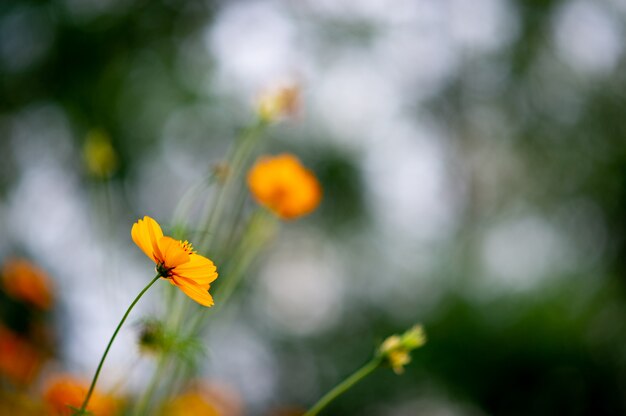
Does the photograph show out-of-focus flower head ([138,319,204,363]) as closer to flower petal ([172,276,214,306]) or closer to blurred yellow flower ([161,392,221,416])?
flower petal ([172,276,214,306])

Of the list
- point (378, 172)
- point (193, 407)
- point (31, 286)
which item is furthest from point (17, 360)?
point (378, 172)

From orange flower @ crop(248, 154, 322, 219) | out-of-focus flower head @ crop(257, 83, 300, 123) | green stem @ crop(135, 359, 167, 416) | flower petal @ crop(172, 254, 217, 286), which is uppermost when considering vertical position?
out-of-focus flower head @ crop(257, 83, 300, 123)

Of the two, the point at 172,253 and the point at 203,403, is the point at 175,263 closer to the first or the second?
the point at 172,253

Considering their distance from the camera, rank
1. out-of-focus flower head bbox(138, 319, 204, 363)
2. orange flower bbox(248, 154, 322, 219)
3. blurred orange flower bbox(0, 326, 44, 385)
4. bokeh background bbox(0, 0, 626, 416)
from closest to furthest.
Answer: out-of-focus flower head bbox(138, 319, 204, 363) → orange flower bbox(248, 154, 322, 219) → blurred orange flower bbox(0, 326, 44, 385) → bokeh background bbox(0, 0, 626, 416)

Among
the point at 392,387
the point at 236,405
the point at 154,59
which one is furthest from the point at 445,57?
the point at 236,405

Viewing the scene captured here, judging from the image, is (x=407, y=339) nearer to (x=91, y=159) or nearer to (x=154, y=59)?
(x=91, y=159)

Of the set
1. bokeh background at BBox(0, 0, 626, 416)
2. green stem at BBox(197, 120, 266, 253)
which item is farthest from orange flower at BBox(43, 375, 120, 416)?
bokeh background at BBox(0, 0, 626, 416)

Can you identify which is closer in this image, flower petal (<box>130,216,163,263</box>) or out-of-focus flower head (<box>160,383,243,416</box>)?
flower petal (<box>130,216,163,263</box>)

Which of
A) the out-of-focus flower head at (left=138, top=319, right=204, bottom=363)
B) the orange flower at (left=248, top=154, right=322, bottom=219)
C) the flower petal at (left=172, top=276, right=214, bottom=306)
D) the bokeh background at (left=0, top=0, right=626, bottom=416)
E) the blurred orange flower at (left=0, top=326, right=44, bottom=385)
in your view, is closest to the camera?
the flower petal at (left=172, top=276, right=214, bottom=306)
